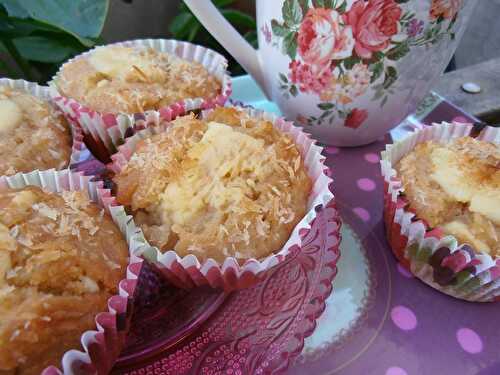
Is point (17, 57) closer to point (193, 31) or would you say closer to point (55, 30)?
point (55, 30)

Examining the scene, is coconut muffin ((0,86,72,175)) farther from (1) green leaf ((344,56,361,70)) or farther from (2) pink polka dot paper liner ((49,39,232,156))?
(1) green leaf ((344,56,361,70))

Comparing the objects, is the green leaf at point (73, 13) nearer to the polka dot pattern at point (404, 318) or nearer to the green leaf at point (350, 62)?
the green leaf at point (350, 62)

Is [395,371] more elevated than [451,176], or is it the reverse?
[451,176]

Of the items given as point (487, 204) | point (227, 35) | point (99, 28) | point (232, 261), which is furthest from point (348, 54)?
point (99, 28)

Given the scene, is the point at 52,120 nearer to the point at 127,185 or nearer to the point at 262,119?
the point at 127,185

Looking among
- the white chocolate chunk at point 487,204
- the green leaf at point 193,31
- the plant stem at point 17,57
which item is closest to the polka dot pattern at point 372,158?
the white chocolate chunk at point 487,204
